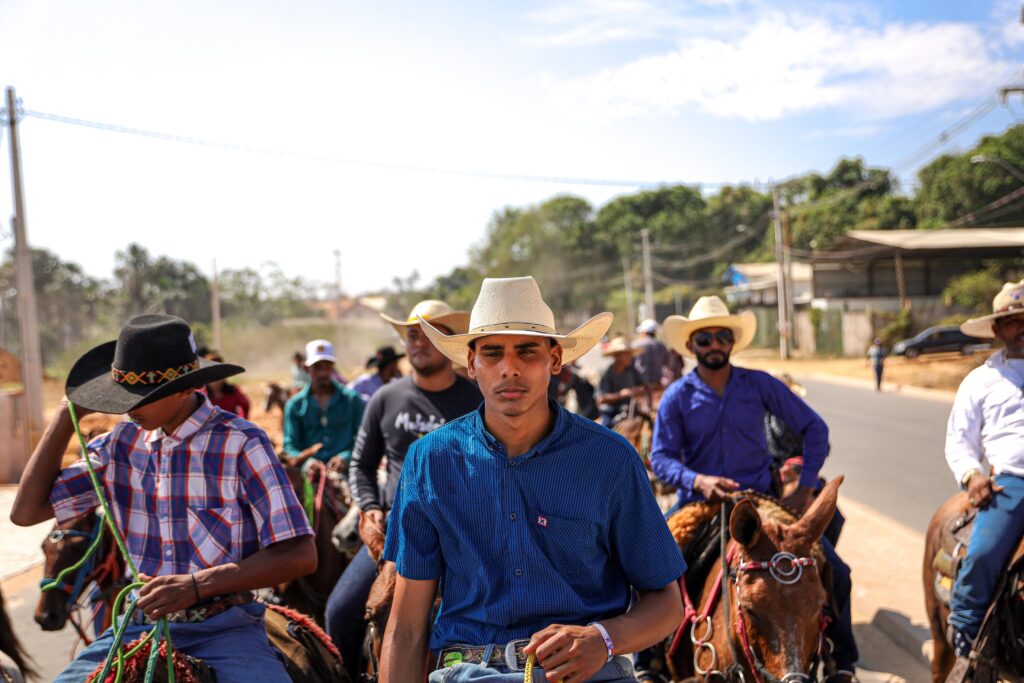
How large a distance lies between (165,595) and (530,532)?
1.35m

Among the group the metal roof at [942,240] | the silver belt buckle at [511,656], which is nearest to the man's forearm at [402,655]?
the silver belt buckle at [511,656]

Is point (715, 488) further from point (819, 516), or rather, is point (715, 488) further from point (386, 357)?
point (386, 357)

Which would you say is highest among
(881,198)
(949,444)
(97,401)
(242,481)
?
(881,198)

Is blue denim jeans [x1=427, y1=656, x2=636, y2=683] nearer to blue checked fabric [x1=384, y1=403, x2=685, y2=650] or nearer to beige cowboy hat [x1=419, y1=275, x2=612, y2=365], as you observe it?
blue checked fabric [x1=384, y1=403, x2=685, y2=650]

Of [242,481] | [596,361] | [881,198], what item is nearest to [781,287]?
[596,361]

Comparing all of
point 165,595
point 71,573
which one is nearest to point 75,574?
point 71,573

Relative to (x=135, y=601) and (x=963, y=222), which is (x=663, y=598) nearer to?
(x=135, y=601)

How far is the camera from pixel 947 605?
187 inches

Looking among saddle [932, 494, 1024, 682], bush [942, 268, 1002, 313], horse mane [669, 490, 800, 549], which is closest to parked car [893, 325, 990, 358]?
bush [942, 268, 1002, 313]

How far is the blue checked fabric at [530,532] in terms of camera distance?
92.2 inches

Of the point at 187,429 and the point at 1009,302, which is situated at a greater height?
the point at 1009,302

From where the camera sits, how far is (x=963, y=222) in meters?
56.0

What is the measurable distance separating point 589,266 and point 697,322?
7750 centimetres

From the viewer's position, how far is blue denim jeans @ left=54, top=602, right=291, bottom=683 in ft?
9.92
